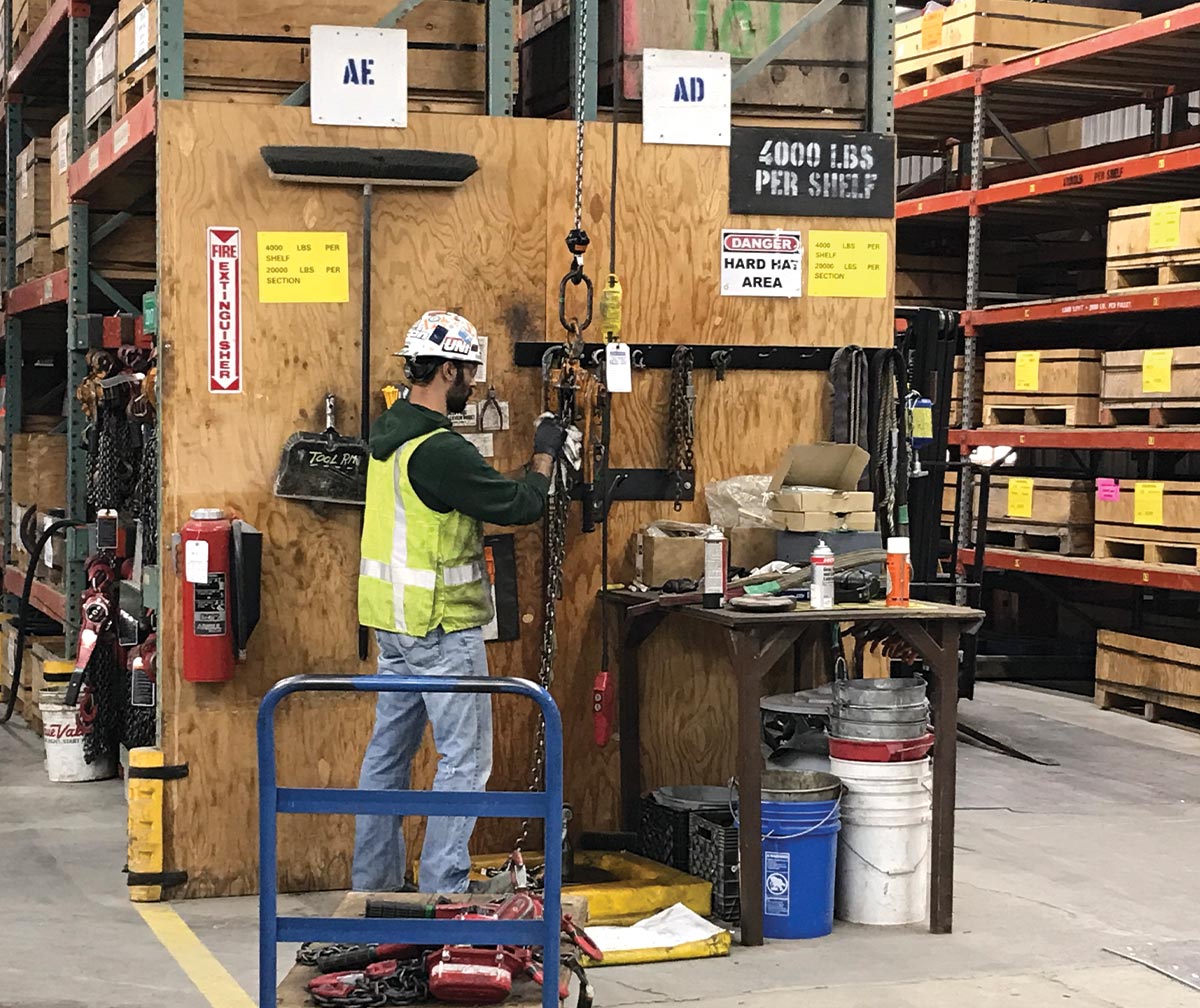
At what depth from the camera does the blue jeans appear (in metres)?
5.75

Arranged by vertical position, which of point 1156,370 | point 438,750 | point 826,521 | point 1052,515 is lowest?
point 438,750

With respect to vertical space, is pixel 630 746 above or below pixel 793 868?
above

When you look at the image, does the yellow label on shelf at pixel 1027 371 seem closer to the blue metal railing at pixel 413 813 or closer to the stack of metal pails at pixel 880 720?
the stack of metal pails at pixel 880 720

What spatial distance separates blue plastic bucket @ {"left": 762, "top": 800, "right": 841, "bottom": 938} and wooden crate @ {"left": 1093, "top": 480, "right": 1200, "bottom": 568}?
5271 mm

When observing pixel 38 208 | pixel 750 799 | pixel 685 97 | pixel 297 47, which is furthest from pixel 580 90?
pixel 38 208

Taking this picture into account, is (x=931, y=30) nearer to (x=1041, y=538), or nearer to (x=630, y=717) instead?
(x=1041, y=538)

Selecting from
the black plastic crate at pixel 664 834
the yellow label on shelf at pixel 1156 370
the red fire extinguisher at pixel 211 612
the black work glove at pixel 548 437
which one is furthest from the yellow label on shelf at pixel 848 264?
the yellow label on shelf at pixel 1156 370

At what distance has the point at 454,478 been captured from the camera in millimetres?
5633

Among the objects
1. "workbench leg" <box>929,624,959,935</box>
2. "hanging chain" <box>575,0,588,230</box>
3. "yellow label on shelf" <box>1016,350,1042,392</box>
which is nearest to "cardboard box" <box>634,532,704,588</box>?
"workbench leg" <box>929,624,959,935</box>

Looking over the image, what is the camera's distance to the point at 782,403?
704cm

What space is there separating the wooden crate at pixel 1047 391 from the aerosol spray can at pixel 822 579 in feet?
19.4

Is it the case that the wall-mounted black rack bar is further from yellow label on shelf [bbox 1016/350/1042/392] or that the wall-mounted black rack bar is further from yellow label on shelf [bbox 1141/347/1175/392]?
yellow label on shelf [bbox 1016/350/1042/392]

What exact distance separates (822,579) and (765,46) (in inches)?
91.8

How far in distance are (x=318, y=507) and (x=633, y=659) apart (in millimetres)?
1346
